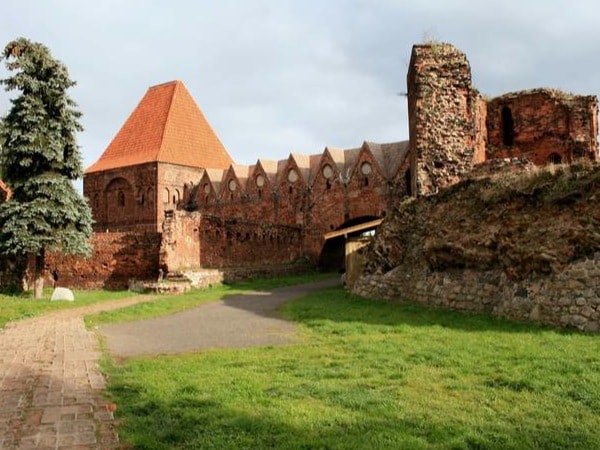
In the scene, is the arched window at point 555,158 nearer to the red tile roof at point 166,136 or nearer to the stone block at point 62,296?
the stone block at point 62,296

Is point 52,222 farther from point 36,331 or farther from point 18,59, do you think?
point 36,331

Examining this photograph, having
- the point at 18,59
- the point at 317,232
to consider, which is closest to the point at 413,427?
the point at 18,59

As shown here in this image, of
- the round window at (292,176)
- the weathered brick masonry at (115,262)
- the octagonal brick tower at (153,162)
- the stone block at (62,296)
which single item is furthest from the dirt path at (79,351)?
the octagonal brick tower at (153,162)

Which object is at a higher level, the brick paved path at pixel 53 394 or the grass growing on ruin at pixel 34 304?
the grass growing on ruin at pixel 34 304

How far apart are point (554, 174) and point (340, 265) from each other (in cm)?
2082

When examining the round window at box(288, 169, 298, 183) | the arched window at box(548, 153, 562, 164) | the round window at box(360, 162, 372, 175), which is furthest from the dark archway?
the arched window at box(548, 153, 562, 164)

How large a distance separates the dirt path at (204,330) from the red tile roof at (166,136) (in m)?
22.0

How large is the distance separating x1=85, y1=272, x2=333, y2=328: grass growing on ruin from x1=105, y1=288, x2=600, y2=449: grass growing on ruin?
220 inches

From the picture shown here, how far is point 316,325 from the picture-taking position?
10289 millimetres

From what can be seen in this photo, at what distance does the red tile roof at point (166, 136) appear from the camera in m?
34.8

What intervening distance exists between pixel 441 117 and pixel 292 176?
14693 millimetres

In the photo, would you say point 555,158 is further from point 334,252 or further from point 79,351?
point 79,351

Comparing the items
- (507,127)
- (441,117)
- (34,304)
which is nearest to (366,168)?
(507,127)

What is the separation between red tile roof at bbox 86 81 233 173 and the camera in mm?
34781
